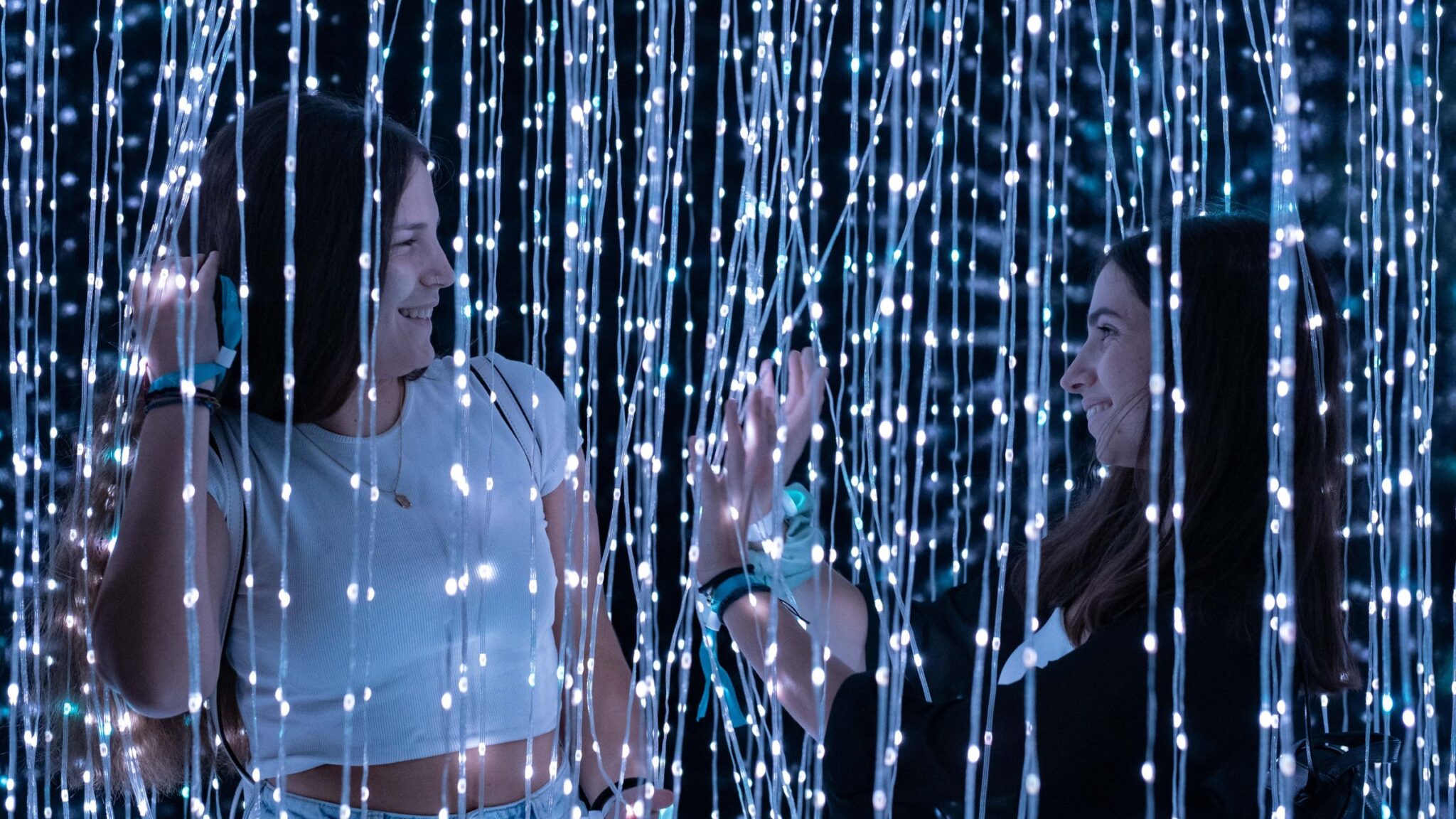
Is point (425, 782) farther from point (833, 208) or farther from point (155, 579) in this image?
point (833, 208)

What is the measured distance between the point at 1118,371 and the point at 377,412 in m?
0.80

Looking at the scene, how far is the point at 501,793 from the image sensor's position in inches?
48.6

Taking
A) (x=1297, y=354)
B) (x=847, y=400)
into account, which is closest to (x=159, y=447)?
(x=1297, y=354)

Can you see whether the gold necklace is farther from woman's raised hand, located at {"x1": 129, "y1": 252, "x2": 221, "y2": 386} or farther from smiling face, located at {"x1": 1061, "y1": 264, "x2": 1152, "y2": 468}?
smiling face, located at {"x1": 1061, "y1": 264, "x2": 1152, "y2": 468}

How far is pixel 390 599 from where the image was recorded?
120 cm

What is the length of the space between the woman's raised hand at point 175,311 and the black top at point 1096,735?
0.72 m

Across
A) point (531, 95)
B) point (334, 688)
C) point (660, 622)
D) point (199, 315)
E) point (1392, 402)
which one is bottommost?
point (660, 622)

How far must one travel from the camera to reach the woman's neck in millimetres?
1272

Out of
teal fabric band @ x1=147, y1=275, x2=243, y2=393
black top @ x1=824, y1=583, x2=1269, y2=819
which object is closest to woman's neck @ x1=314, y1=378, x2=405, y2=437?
teal fabric band @ x1=147, y1=275, x2=243, y2=393

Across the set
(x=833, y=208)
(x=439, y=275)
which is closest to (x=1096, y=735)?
(x=439, y=275)

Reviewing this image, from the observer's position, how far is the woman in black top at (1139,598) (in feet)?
3.71

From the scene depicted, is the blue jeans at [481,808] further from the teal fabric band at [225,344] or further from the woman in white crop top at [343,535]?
the teal fabric band at [225,344]

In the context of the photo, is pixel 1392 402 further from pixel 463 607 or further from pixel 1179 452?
pixel 463 607

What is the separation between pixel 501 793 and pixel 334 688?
20 centimetres
